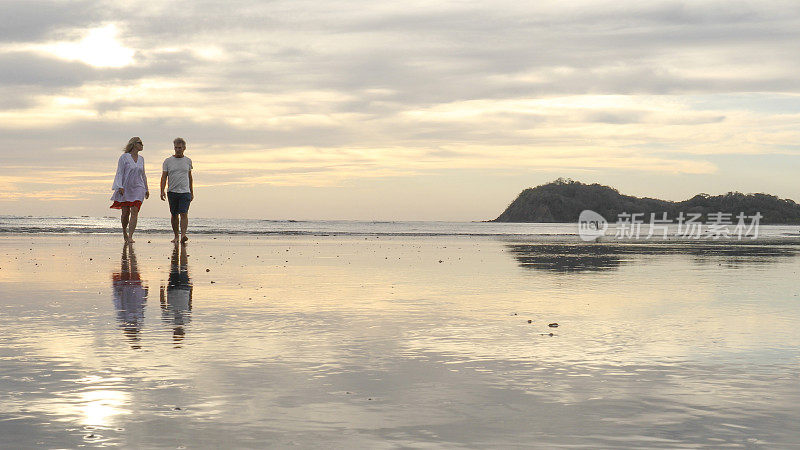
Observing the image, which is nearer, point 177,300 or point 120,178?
point 177,300

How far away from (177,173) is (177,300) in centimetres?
1245

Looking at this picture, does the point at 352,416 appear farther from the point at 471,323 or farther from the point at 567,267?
the point at 567,267

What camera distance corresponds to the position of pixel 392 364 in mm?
5383

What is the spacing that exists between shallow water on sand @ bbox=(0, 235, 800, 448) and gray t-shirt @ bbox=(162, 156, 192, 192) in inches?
391

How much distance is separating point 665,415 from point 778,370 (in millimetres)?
1596

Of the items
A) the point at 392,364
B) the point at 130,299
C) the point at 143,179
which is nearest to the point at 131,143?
the point at 143,179

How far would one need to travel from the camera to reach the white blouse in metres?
20.7

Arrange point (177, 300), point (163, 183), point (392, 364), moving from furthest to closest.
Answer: point (163, 183) → point (177, 300) → point (392, 364)

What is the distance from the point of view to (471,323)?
24.2 ft

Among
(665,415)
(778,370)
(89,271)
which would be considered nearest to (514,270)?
(89,271)

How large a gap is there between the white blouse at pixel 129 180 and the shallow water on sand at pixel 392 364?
10088 millimetres

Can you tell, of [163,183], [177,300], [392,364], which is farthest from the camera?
[163,183]

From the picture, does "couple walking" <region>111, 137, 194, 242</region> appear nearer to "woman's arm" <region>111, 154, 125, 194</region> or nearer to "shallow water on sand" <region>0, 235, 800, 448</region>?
"woman's arm" <region>111, 154, 125, 194</region>

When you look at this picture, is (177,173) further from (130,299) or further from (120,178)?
(130,299)
